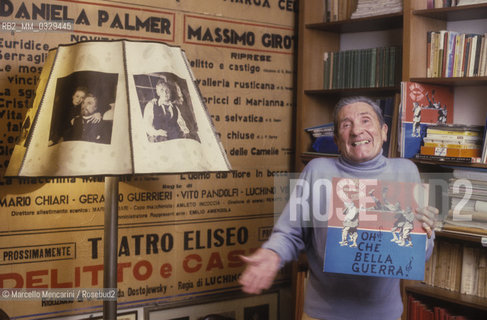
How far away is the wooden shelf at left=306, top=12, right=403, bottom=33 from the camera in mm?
2734

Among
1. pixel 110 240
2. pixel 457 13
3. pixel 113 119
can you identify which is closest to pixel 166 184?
pixel 110 240

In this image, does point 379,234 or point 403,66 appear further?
point 403,66

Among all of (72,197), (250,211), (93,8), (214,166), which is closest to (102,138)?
(214,166)

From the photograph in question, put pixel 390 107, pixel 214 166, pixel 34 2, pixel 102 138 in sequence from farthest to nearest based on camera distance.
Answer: pixel 390 107 → pixel 34 2 → pixel 214 166 → pixel 102 138

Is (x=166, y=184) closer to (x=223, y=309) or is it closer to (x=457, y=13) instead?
(x=223, y=309)

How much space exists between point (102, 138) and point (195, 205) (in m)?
1.26

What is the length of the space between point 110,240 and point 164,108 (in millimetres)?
489

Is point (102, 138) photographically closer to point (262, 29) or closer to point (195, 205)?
point (195, 205)

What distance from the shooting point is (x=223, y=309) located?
2.93 meters

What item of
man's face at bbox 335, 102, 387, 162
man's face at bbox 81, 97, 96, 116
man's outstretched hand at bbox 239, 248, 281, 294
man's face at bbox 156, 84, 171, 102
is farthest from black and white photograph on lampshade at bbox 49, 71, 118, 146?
man's face at bbox 335, 102, 387, 162

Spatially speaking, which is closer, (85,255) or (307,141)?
(85,255)

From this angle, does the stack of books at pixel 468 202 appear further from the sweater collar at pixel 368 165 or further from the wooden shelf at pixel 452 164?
the sweater collar at pixel 368 165

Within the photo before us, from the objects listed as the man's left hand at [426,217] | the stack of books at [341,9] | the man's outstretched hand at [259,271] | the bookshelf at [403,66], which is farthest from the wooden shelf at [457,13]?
the man's outstretched hand at [259,271]

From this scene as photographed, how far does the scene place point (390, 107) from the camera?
2719 mm
